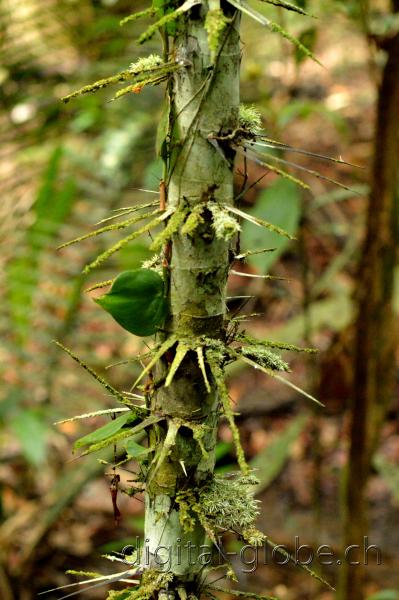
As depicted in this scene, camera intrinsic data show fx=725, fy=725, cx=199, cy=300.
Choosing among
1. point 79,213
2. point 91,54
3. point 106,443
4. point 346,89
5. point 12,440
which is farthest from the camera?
point 346,89

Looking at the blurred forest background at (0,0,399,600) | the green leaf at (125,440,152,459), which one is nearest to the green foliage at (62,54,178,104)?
the green leaf at (125,440,152,459)

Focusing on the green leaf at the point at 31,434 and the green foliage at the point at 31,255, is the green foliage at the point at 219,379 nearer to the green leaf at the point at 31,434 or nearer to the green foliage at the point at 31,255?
the green leaf at the point at 31,434

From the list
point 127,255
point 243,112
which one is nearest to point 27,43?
point 127,255

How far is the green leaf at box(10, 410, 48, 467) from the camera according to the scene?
4.89 ft

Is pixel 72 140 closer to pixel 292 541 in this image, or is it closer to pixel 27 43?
pixel 27 43

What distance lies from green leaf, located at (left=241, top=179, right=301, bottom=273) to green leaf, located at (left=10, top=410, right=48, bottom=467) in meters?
0.61

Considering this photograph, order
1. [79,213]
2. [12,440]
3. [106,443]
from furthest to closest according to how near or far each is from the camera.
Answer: [12,440]
[79,213]
[106,443]

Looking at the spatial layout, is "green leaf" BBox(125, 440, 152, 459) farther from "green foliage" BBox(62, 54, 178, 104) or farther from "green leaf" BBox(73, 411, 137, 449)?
"green foliage" BBox(62, 54, 178, 104)

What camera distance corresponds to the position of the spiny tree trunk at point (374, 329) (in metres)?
1.26

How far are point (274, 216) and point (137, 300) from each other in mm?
888

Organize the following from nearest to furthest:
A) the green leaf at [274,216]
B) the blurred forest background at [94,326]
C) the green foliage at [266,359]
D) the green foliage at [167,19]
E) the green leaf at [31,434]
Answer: the green foliage at [167,19] → the green foliage at [266,359] → the green leaf at [274,216] → the green leaf at [31,434] → the blurred forest background at [94,326]

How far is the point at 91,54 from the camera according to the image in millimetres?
2338

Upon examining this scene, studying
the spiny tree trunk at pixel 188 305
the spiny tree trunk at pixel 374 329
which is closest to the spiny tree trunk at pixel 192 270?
the spiny tree trunk at pixel 188 305

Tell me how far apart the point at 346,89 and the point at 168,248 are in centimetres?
376
